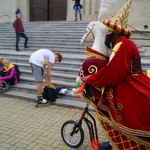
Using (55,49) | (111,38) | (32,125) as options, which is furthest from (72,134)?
(55,49)

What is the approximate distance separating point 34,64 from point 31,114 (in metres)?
1.19

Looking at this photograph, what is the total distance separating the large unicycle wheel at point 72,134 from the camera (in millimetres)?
3595

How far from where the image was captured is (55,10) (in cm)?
1534

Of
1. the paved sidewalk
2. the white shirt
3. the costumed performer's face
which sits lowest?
the paved sidewalk

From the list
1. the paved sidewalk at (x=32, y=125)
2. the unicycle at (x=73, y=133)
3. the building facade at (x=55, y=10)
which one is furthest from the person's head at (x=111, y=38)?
the building facade at (x=55, y=10)

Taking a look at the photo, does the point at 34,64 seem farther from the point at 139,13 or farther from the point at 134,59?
the point at 139,13

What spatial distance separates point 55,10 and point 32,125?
39.7ft

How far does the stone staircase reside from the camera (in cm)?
659

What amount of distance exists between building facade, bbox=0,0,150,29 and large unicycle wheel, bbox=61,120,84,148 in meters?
9.08

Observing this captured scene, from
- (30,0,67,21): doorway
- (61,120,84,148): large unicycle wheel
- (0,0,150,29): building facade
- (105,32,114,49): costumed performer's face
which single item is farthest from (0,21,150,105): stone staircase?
(105,32,114,49): costumed performer's face

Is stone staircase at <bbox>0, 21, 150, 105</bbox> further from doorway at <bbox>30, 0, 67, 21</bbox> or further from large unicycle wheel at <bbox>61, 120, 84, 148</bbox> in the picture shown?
doorway at <bbox>30, 0, 67, 21</bbox>

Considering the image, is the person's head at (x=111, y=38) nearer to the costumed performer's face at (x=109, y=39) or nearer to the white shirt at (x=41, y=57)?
the costumed performer's face at (x=109, y=39)

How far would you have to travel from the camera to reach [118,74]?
2.44 meters

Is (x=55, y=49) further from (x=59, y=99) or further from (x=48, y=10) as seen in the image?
(x=48, y=10)
